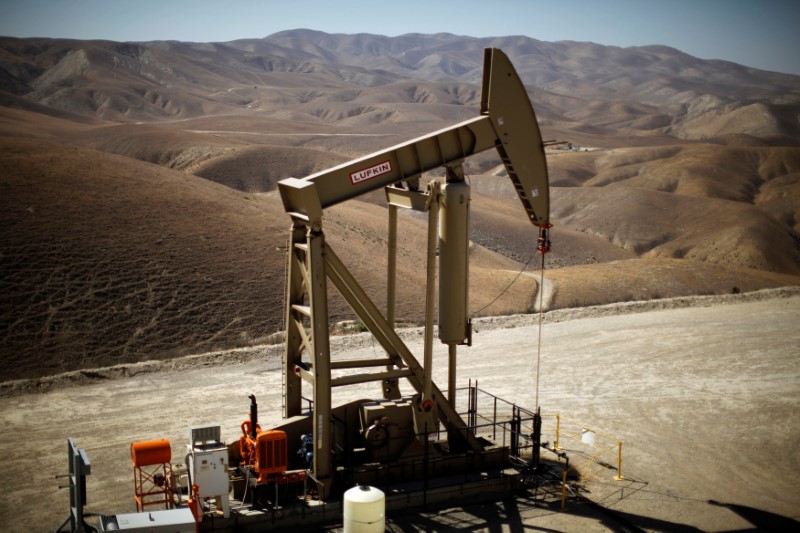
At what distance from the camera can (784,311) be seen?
32281mm

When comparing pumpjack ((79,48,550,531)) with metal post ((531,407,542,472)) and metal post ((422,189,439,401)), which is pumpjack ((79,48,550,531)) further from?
metal post ((531,407,542,472))

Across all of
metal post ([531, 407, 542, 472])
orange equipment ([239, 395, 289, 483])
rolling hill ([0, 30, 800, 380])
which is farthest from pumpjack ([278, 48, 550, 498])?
rolling hill ([0, 30, 800, 380])

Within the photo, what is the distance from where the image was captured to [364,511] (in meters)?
11.9

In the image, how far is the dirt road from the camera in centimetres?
1454

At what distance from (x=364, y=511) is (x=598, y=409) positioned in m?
10.3

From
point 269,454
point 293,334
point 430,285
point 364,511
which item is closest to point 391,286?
point 430,285

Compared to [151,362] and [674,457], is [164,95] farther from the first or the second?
[674,457]

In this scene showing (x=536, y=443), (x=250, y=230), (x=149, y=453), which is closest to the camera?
(x=149, y=453)

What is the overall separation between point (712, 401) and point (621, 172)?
73031mm

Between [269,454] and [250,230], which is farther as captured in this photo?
[250,230]

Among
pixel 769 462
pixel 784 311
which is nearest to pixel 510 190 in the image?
pixel 784 311

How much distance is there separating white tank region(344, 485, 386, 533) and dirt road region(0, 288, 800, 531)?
1.60 meters

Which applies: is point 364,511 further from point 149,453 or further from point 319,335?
point 149,453

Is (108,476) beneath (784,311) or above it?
beneath
